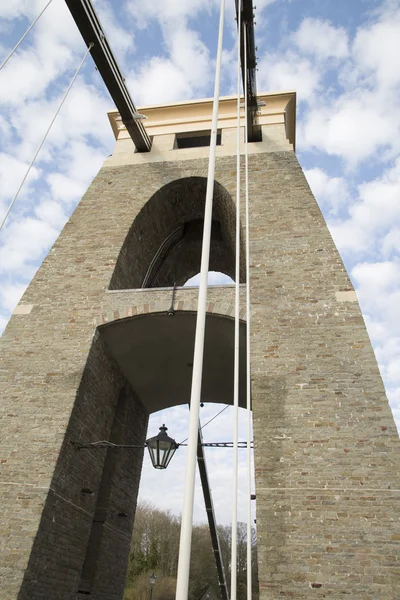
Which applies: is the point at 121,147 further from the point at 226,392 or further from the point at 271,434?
the point at 271,434

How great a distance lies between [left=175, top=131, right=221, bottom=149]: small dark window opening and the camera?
11875mm

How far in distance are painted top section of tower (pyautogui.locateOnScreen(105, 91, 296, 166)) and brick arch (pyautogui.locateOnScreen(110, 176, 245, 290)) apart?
1.06 m

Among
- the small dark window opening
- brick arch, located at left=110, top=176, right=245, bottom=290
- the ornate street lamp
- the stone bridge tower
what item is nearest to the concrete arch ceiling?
the stone bridge tower

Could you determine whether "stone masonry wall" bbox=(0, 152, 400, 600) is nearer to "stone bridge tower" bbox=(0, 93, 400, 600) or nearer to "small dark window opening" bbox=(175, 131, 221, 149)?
"stone bridge tower" bbox=(0, 93, 400, 600)

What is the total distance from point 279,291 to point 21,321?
4.72 meters

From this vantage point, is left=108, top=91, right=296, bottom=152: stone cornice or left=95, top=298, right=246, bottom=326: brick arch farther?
left=108, top=91, right=296, bottom=152: stone cornice

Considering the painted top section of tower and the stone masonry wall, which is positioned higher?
the painted top section of tower

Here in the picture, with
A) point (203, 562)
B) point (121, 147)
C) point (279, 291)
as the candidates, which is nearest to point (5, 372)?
point (279, 291)

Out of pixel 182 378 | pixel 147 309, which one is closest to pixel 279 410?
pixel 147 309

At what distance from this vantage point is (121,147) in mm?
11719

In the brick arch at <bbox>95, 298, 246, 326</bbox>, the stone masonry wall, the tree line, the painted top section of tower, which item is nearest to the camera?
the stone masonry wall

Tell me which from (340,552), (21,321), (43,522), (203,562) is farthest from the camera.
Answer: (203,562)

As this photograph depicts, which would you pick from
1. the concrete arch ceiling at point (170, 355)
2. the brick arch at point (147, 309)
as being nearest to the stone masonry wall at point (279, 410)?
the brick arch at point (147, 309)

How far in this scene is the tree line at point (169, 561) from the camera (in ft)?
84.2
